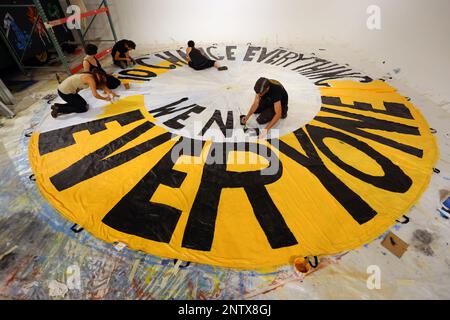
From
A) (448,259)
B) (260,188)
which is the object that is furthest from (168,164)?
(448,259)

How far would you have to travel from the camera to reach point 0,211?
8.71 ft

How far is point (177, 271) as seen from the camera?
7.06 feet

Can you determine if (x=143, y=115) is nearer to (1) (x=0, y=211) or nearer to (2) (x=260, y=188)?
(1) (x=0, y=211)

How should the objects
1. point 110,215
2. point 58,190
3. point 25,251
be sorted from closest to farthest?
1. point 25,251
2. point 110,215
3. point 58,190

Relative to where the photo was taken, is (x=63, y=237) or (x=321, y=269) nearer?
(x=321, y=269)

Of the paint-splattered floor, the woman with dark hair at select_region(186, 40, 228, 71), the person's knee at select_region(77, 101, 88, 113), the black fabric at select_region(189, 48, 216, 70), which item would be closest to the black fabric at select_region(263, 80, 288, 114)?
the paint-splattered floor

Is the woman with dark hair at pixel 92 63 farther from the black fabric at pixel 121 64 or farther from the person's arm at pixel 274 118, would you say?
the person's arm at pixel 274 118

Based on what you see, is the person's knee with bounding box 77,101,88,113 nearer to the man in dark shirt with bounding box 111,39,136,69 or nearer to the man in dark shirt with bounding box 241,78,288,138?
the man in dark shirt with bounding box 111,39,136,69

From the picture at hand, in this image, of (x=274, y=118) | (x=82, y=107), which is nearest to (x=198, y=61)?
(x=82, y=107)

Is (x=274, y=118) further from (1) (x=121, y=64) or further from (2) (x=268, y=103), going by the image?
(1) (x=121, y=64)

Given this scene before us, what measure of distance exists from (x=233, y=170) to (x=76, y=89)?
321 cm
